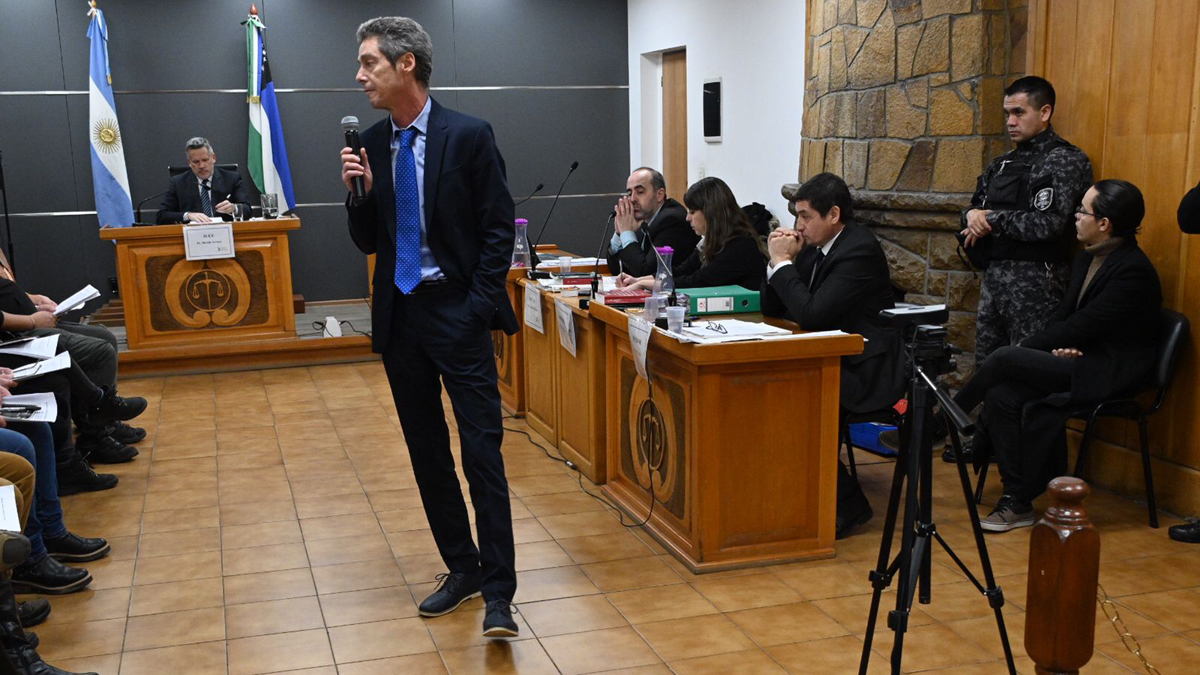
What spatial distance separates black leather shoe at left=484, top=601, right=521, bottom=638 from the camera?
9.41 ft

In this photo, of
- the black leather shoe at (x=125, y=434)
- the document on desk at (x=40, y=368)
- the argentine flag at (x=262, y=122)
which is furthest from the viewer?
the argentine flag at (x=262, y=122)

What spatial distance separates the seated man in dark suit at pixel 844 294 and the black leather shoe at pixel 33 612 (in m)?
2.42

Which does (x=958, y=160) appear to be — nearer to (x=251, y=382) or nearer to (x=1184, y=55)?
(x=1184, y=55)

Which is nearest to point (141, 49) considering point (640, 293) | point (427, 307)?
point (640, 293)

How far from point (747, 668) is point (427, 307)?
1.24m

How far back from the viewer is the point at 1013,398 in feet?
12.6

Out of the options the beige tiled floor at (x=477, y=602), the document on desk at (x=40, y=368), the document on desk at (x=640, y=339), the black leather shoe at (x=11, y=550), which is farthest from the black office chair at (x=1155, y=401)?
the document on desk at (x=40, y=368)

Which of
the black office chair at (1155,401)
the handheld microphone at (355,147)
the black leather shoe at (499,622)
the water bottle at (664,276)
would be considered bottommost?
the black leather shoe at (499,622)

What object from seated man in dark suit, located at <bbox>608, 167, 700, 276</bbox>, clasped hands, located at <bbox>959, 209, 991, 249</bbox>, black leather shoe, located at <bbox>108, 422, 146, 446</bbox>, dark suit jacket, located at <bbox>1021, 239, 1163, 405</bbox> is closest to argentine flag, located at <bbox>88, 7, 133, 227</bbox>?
black leather shoe, located at <bbox>108, 422, 146, 446</bbox>

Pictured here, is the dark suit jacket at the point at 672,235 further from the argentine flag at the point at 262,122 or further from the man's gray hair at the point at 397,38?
the argentine flag at the point at 262,122

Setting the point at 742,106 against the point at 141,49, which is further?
the point at 141,49

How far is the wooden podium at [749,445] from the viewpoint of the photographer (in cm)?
332

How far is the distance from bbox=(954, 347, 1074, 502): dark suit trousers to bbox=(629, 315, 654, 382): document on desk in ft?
4.14

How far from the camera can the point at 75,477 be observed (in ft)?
14.4
